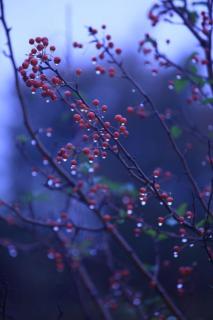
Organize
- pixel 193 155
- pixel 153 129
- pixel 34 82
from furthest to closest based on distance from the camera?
1. pixel 153 129
2. pixel 193 155
3. pixel 34 82

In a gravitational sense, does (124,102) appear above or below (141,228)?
above

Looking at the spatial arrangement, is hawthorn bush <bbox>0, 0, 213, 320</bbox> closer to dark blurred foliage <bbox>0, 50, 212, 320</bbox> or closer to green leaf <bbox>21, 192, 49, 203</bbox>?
green leaf <bbox>21, 192, 49, 203</bbox>

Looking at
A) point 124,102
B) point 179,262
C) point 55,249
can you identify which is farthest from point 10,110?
point 55,249

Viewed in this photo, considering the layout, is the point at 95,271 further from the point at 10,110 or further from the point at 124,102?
the point at 10,110

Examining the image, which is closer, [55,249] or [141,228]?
[141,228]

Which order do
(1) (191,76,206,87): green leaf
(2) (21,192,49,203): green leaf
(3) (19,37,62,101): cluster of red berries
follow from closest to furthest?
(3) (19,37,62,101): cluster of red berries
(1) (191,76,206,87): green leaf
(2) (21,192,49,203): green leaf

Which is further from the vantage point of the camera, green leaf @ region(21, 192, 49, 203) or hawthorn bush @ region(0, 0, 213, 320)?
green leaf @ region(21, 192, 49, 203)

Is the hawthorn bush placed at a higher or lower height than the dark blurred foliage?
lower

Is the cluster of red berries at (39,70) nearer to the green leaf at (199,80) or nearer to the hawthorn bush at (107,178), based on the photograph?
the hawthorn bush at (107,178)

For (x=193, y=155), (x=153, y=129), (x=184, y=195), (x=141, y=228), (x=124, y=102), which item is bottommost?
(x=141, y=228)

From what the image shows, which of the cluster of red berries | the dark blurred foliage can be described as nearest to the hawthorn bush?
the cluster of red berries

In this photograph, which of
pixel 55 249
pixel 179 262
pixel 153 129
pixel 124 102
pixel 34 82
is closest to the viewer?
pixel 34 82
